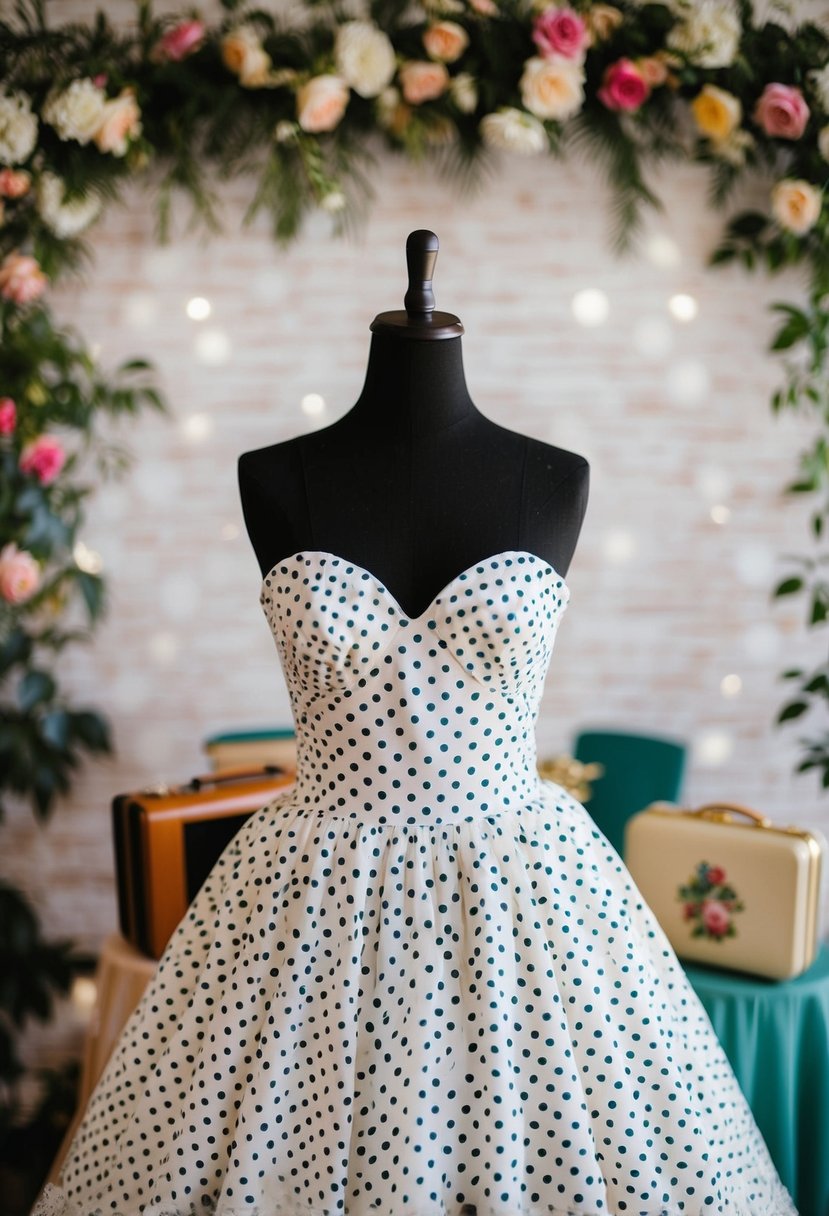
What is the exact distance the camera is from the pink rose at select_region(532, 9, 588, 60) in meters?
2.51

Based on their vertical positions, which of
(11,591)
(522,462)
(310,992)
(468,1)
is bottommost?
(310,992)

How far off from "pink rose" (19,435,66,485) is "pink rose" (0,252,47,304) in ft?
1.15

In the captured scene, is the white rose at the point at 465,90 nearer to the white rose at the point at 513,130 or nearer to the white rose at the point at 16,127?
the white rose at the point at 513,130

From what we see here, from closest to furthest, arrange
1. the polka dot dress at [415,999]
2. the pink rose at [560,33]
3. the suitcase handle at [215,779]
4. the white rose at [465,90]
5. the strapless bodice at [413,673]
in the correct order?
the polka dot dress at [415,999] < the strapless bodice at [413,673] < the suitcase handle at [215,779] < the pink rose at [560,33] < the white rose at [465,90]

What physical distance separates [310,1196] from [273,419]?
207 cm

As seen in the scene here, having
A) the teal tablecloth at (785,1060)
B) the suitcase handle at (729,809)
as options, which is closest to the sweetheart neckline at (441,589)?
the suitcase handle at (729,809)

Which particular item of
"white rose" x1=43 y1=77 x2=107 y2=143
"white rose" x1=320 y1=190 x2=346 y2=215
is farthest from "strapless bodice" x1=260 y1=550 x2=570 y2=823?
"white rose" x1=43 y1=77 x2=107 y2=143

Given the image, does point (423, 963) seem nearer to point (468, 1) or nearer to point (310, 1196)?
point (310, 1196)

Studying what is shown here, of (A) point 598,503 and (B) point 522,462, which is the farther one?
(A) point 598,503

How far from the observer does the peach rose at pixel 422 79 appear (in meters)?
2.59

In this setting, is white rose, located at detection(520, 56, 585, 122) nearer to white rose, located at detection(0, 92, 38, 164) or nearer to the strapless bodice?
white rose, located at detection(0, 92, 38, 164)

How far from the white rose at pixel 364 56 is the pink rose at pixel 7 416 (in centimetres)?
111

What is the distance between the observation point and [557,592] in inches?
56.2

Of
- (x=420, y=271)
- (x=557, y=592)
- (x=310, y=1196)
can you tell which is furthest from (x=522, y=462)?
(x=310, y=1196)
